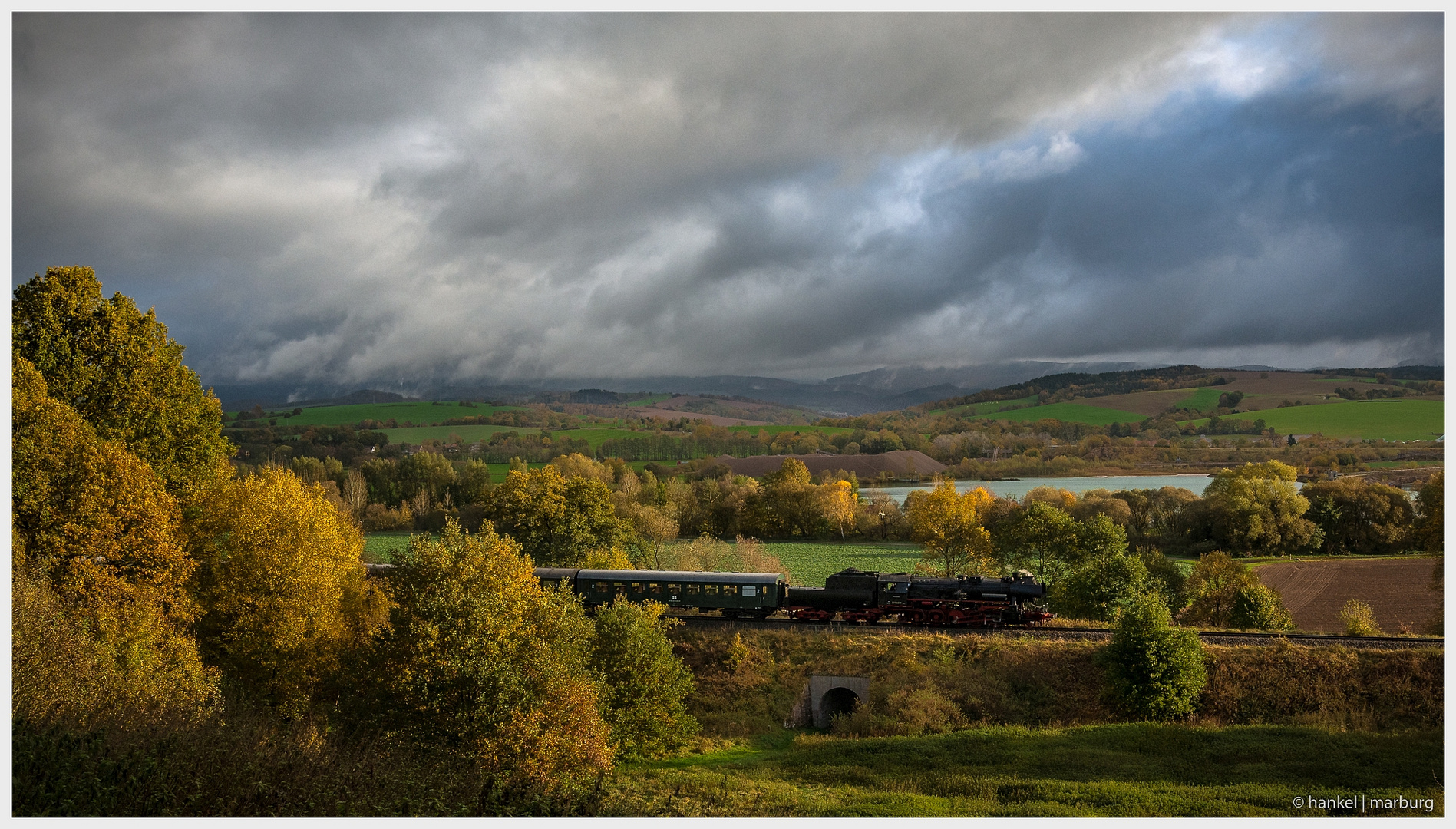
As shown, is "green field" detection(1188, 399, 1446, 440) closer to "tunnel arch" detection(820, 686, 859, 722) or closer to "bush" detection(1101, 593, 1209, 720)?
"bush" detection(1101, 593, 1209, 720)

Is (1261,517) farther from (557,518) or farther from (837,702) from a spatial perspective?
(557,518)

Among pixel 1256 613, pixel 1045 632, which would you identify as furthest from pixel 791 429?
pixel 1045 632

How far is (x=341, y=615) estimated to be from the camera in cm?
2388

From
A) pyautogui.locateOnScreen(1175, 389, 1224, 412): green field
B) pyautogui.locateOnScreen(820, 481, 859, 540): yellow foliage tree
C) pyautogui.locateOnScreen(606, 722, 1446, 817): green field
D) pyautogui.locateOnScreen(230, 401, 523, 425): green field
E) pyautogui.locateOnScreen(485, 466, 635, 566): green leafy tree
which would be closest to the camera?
pyautogui.locateOnScreen(606, 722, 1446, 817): green field

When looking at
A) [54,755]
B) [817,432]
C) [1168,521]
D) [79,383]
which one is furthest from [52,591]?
[817,432]

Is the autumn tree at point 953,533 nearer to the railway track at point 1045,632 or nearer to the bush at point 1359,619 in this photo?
the railway track at point 1045,632

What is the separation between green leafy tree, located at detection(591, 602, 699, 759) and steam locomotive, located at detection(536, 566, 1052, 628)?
6.32m

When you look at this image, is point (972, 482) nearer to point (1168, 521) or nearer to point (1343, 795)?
point (1168, 521)

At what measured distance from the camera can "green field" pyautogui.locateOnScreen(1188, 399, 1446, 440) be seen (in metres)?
57.3

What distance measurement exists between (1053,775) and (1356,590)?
31.4m

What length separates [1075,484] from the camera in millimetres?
70625

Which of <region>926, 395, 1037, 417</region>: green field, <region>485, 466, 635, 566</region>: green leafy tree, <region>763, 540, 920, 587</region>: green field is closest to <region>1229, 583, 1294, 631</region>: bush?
<region>763, 540, 920, 587</region>: green field

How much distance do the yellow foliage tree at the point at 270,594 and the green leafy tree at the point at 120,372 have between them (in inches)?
101

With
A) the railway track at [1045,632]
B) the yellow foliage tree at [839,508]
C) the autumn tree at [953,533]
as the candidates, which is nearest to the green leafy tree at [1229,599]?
the railway track at [1045,632]
